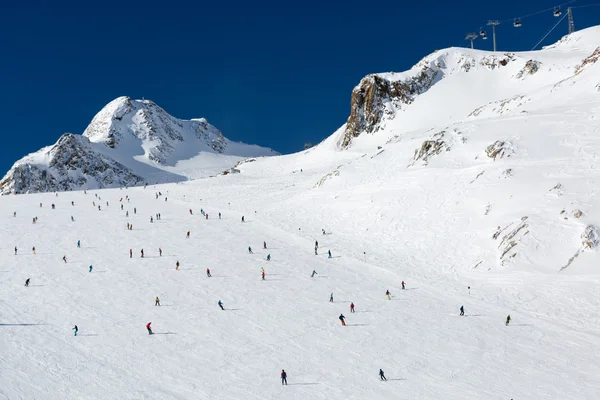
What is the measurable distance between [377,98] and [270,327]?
288 ft

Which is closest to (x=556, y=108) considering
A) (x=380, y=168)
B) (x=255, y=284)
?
(x=380, y=168)

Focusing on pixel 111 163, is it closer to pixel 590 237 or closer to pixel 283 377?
pixel 590 237

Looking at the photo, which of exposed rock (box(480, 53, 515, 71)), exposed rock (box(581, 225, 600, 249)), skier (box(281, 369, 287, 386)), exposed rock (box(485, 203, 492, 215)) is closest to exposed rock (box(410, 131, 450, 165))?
exposed rock (box(485, 203, 492, 215))

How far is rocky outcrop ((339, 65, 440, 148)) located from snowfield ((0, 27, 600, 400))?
3570cm

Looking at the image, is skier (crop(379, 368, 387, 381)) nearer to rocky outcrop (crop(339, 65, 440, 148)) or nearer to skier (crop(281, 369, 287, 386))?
skier (crop(281, 369, 287, 386))

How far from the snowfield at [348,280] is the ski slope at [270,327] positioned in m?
0.14

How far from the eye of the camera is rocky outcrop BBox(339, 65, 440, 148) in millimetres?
108625

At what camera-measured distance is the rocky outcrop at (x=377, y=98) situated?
108625mm

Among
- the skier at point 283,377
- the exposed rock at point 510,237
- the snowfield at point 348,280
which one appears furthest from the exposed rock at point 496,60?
the skier at point 283,377

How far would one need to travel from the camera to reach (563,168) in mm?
48531

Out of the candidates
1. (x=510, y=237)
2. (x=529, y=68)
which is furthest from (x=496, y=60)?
(x=510, y=237)

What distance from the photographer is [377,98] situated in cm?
11038

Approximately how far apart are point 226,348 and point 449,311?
622 inches

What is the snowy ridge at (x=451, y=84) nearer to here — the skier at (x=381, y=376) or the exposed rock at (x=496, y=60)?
the exposed rock at (x=496, y=60)
